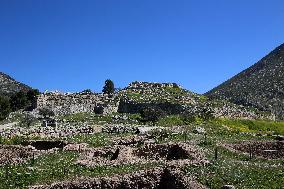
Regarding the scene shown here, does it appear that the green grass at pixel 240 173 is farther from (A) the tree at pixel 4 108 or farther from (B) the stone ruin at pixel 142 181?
(A) the tree at pixel 4 108

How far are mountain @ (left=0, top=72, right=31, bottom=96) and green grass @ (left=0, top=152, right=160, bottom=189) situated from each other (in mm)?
75184

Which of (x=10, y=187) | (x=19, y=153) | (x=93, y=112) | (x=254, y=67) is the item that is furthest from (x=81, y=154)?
(x=254, y=67)

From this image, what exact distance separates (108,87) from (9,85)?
3832cm

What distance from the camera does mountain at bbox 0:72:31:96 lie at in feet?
346

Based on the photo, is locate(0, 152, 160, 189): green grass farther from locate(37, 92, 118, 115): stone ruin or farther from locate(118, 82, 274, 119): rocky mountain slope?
locate(118, 82, 274, 119): rocky mountain slope

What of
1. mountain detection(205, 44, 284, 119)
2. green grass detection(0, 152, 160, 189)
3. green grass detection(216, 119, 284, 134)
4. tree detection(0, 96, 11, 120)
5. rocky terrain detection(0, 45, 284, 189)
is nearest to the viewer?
green grass detection(0, 152, 160, 189)

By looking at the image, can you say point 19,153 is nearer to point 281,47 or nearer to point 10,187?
point 10,187

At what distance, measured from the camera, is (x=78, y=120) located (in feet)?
177

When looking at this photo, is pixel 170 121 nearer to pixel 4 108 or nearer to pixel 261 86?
pixel 4 108

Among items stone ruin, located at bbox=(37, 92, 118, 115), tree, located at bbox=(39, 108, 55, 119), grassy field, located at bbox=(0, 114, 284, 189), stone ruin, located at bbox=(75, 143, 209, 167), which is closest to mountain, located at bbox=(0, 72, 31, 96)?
stone ruin, located at bbox=(37, 92, 118, 115)

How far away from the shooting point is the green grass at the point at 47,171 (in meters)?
26.7

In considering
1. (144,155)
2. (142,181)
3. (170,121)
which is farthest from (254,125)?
(142,181)

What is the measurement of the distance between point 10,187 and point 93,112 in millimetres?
38613

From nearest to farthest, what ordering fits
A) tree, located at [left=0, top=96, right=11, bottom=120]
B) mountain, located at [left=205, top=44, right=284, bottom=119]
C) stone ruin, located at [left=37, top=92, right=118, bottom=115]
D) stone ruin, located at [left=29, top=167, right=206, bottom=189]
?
1. stone ruin, located at [left=29, top=167, right=206, bottom=189]
2. stone ruin, located at [left=37, top=92, right=118, bottom=115]
3. tree, located at [left=0, top=96, right=11, bottom=120]
4. mountain, located at [left=205, top=44, right=284, bottom=119]
